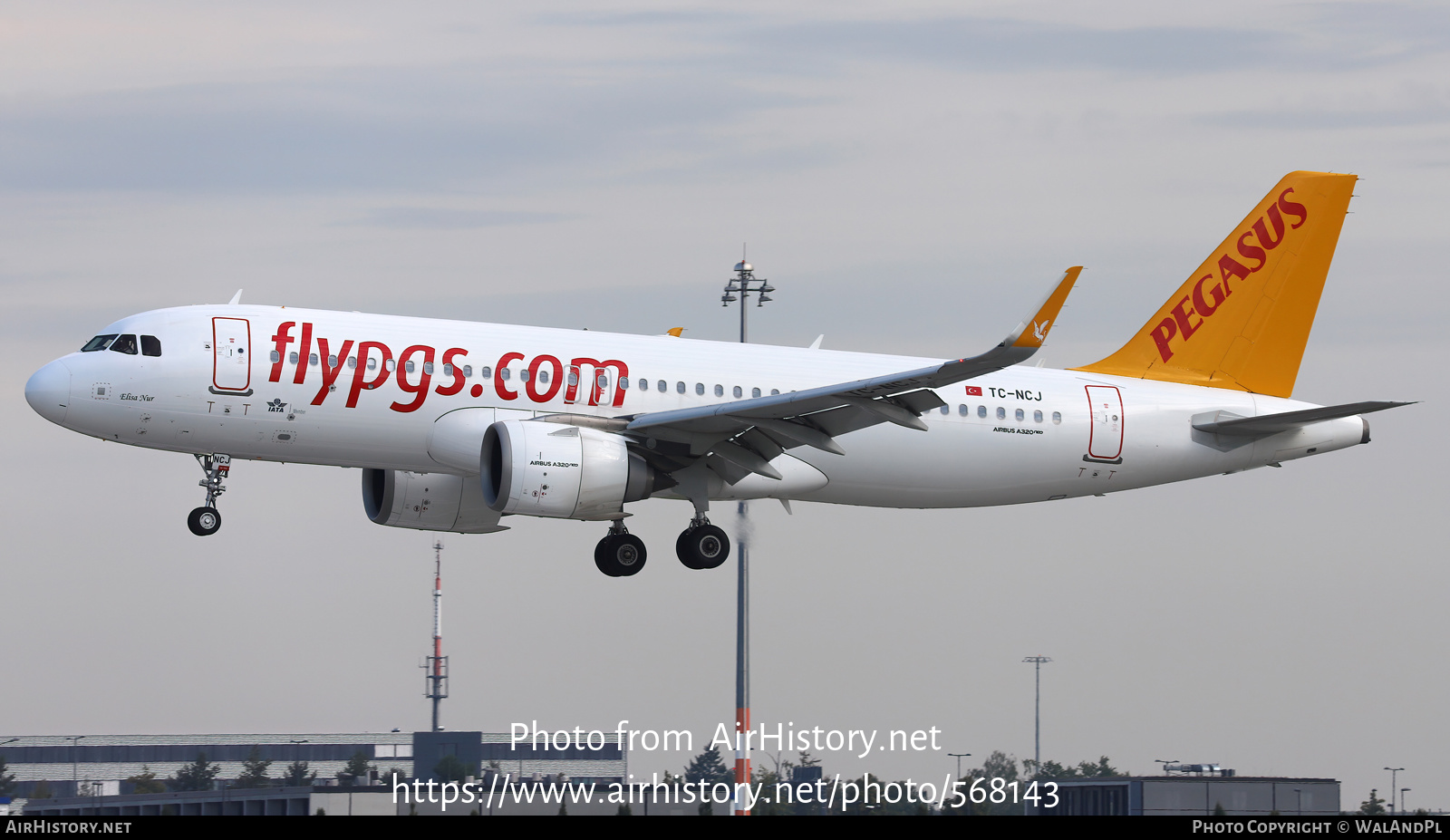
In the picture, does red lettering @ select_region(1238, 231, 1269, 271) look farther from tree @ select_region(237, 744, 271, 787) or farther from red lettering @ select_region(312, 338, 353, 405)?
tree @ select_region(237, 744, 271, 787)

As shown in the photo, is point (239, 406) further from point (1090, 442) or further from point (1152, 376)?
point (1152, 376)

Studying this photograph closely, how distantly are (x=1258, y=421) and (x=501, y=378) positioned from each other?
57.0ft

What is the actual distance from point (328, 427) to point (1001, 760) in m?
23.9

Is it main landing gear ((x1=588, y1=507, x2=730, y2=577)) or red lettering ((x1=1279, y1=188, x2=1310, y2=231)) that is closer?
main landing gear ((x1=588, y1=507, x2=730, y2=577))

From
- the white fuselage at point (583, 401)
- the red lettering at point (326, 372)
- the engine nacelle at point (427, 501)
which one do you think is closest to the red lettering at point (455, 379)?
the white fuselage at point (583, 401)

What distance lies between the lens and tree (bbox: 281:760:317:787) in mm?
48656

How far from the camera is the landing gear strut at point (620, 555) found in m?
37.7

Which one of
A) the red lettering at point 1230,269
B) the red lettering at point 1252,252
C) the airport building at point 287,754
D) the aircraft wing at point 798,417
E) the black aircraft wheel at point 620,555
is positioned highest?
the red lettering at point 1252,252

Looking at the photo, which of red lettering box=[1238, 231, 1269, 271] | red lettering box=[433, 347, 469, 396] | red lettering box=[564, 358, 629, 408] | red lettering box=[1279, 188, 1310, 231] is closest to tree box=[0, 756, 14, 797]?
red lettering box=[433, 347, 469, 396]

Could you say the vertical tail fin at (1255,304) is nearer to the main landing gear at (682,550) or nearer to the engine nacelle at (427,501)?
the main landing gear at (682,550)

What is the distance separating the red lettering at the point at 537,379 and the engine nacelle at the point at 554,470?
0.82 meters

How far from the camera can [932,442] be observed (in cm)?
3809

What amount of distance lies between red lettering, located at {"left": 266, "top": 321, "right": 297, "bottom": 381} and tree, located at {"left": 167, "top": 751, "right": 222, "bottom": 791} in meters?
18.0

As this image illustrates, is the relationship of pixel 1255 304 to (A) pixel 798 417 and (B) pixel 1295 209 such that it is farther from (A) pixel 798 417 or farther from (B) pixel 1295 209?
(A) pixel 798 417
